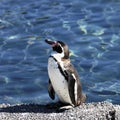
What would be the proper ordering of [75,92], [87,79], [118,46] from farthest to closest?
[118,46] < [87,79] < [75,92]

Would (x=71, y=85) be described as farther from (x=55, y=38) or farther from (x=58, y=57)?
(x=55, y=38)

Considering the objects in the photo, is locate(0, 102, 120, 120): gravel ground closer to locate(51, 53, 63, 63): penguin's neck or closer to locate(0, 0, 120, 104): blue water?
locate(51, 53, 63, 63): penguin's neck

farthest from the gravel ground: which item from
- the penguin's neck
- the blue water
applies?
the blue water

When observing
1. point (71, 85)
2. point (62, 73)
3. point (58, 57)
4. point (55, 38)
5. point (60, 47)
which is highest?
point (60, 47)

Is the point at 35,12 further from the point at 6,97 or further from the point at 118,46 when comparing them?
the point at 6,97

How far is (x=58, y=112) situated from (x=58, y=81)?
47 cm

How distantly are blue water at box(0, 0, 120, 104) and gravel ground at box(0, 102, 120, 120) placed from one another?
2173 mm

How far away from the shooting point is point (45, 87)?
11430 mm

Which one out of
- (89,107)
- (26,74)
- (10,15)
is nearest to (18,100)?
(26,74)

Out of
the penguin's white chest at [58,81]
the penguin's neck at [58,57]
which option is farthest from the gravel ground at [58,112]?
the penguin's neck at [58,57]

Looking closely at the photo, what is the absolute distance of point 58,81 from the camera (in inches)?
320

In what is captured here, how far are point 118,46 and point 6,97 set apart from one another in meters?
3.60

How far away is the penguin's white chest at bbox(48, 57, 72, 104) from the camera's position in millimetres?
8062

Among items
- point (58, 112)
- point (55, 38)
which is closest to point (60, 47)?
point (58, 112)
